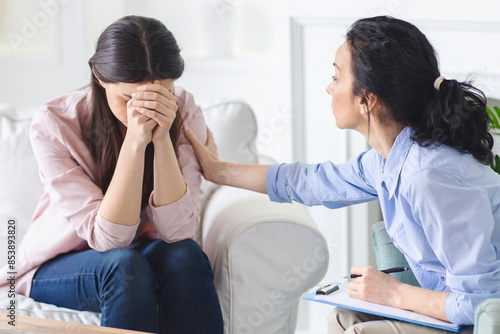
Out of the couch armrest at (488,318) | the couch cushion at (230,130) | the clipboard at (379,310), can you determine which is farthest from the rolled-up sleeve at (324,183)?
the couch armrest at (488,318)

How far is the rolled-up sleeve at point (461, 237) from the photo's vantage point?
1.06 m

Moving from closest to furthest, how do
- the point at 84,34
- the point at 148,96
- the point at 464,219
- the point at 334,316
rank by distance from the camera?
the point at 464,219, the point at 334,316, the point at 148,96, the point at 84,34

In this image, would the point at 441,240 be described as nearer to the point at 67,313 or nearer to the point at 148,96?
the point at 148,96

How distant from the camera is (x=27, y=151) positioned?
1787mm

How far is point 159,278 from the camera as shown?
1408 millimetres

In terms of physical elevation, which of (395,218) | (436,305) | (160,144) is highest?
(160,144)

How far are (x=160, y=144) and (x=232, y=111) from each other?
0.50 metres

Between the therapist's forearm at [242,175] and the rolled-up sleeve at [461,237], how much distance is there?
482 millimetres

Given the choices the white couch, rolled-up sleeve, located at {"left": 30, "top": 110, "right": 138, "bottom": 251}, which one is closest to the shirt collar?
the white couch

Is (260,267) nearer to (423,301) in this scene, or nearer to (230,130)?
(423,301)

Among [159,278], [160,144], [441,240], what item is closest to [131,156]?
[160,144]

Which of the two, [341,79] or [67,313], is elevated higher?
[341,79]

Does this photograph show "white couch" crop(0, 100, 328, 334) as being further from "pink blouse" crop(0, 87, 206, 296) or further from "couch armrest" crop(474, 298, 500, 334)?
"couch armrest" crop(474, 298, 500, 334)

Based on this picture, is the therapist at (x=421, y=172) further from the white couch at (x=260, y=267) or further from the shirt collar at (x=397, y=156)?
the white couch at (x=260, y=267)
